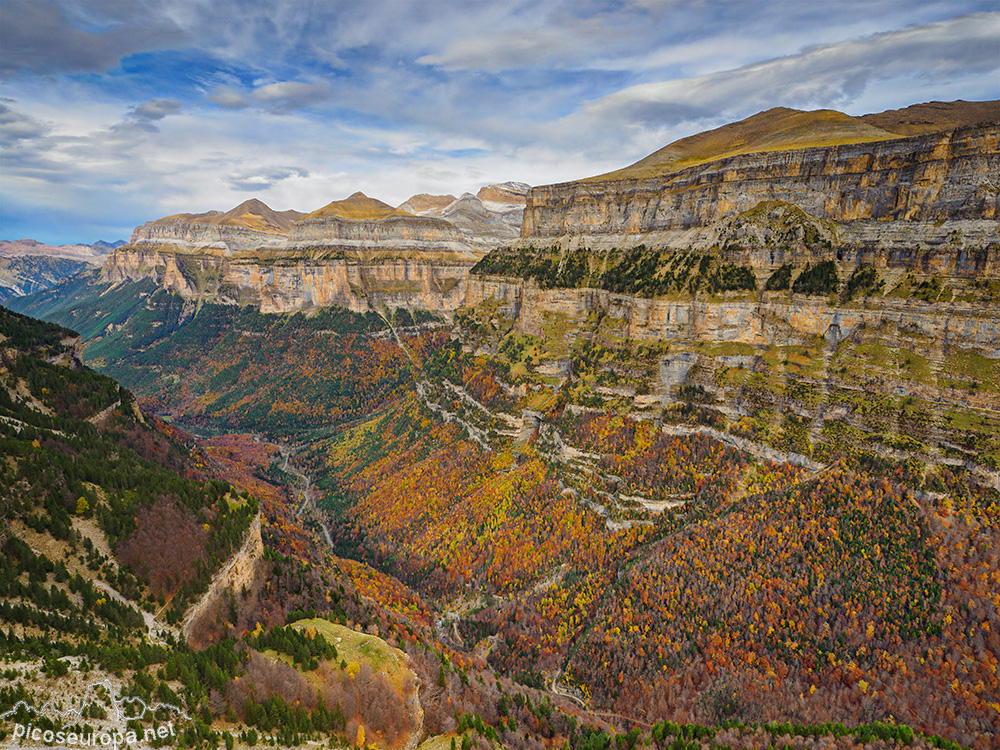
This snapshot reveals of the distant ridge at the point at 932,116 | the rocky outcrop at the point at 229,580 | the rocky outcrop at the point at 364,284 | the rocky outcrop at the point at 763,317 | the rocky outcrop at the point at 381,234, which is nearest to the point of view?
the rocky outcrop at the point at 229,580

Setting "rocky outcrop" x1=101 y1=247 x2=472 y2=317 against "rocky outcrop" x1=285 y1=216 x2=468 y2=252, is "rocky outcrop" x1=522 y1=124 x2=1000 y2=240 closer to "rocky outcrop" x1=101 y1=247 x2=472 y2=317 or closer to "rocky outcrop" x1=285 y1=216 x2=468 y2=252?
"rocky outcrop" x1=101 y1=247 x2=472 y2=317

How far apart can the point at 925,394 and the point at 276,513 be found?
88.7 m

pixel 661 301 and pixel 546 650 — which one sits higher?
pixel 661 301

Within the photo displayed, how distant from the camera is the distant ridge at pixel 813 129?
287ft

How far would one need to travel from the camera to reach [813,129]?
3634 inches

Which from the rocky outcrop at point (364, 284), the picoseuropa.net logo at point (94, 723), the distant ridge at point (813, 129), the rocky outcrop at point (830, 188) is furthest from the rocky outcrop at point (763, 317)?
the rocky outcrop at point (364, 284)

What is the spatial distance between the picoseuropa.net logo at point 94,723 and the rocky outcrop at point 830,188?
89.2 meters

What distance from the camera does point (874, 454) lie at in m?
57.0

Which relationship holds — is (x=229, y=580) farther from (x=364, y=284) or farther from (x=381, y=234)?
(x=381, y=234)

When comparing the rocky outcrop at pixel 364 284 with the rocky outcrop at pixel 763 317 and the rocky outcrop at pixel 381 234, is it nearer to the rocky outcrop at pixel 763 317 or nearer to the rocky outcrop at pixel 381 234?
the rocky outcrop at pixel 381 234

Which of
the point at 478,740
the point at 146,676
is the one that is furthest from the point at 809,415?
the point at 146,676

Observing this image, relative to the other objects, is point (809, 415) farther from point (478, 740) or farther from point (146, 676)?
point (146, 676)

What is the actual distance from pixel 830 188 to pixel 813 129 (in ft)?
81.3

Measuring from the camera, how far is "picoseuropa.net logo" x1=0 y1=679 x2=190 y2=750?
19672mm
